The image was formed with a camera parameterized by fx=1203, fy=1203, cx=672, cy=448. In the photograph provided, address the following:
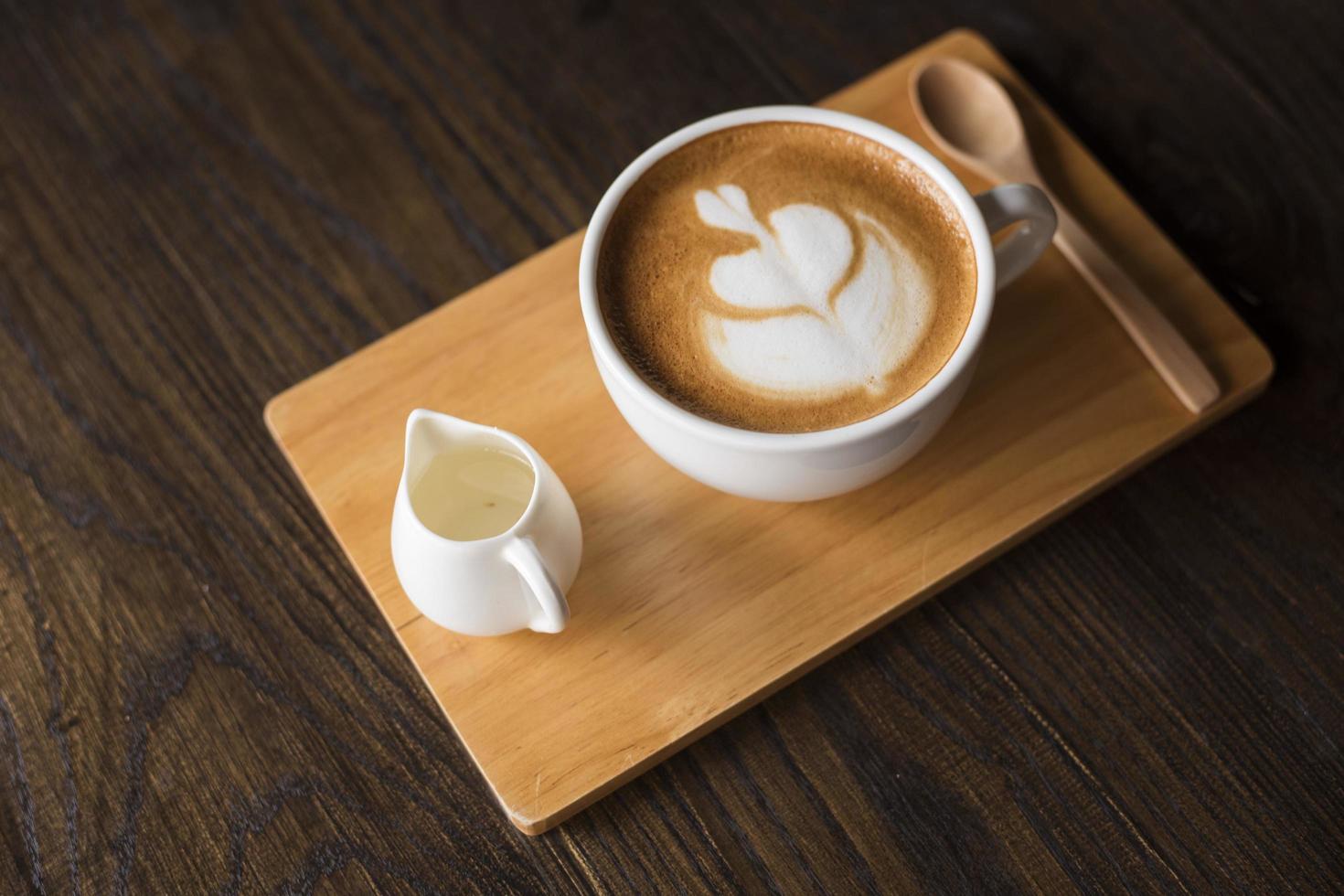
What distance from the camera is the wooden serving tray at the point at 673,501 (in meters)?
0.92

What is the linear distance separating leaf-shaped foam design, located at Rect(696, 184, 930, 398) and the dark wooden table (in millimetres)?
249

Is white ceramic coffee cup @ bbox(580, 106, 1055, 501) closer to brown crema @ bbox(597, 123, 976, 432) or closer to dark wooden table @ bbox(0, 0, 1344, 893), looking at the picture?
brown crema @ bbox(597, 123, 976, 432)

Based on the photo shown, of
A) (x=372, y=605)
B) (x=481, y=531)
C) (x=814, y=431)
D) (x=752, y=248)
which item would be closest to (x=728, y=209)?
(x=752, y=248)

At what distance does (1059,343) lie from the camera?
3.46 ft

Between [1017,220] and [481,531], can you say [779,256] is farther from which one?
[481,531]

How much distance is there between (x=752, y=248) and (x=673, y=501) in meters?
0.22

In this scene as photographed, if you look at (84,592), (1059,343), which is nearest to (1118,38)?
(1059,343)

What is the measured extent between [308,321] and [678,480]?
0.42m

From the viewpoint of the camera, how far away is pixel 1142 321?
1.04 meters

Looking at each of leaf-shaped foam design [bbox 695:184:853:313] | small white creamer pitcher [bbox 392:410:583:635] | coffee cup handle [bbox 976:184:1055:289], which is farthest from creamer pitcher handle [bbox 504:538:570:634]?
coffee cup handle [bbox 976:184:1055:289]

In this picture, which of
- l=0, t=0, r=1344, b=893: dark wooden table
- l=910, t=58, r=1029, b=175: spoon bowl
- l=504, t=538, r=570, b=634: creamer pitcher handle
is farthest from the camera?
l=910, t=58, r=1029, b=175: spoon bowl

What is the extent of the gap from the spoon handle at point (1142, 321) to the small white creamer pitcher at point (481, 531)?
0.51 meters

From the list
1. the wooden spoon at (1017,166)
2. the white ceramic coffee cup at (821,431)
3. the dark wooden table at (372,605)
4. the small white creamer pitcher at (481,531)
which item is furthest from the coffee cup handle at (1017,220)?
the small white creamer pitcher at (481,531)

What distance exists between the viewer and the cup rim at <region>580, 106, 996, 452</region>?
843mm
